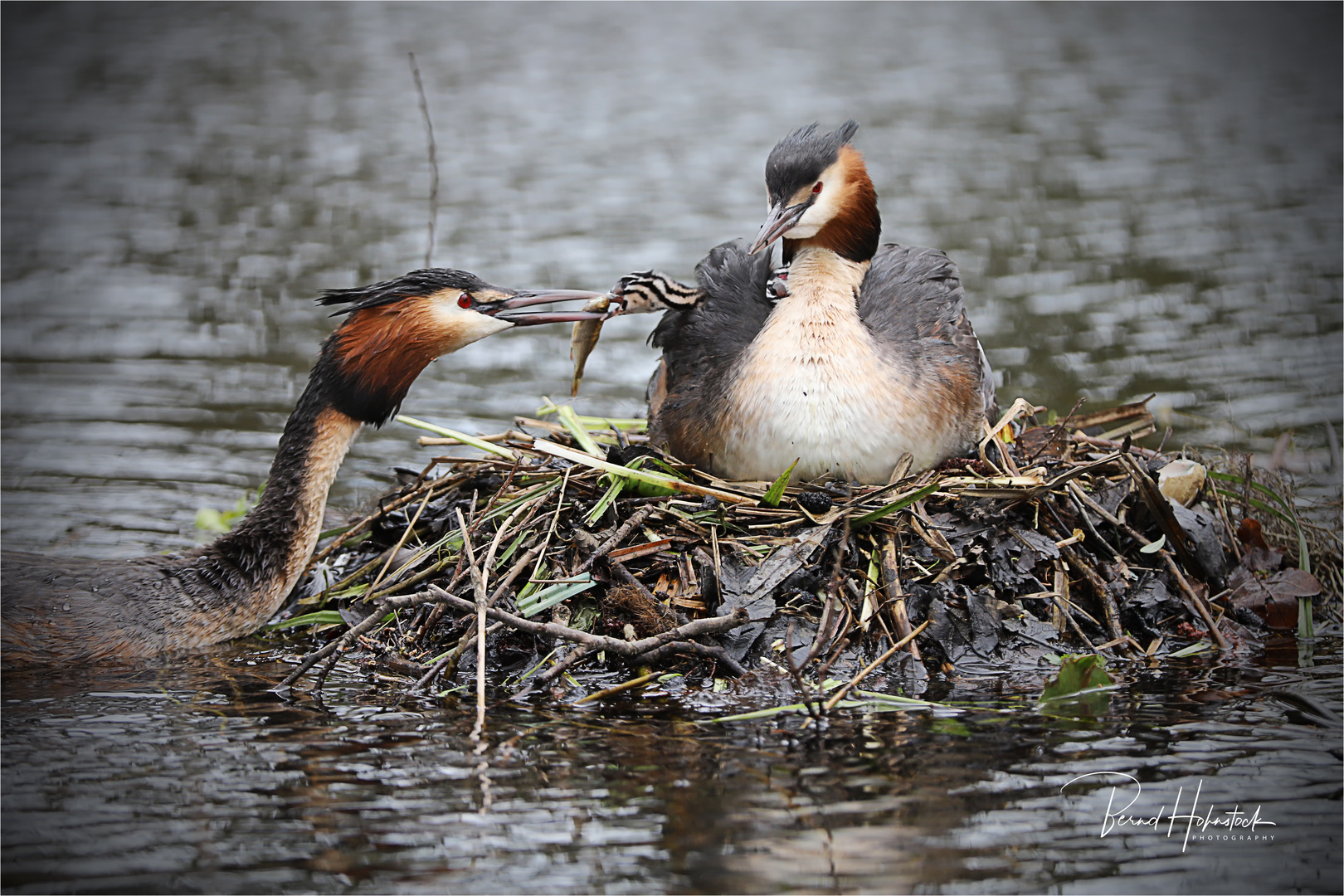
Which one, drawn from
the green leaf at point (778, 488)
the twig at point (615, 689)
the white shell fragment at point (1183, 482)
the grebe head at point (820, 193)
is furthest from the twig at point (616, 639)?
the white shell fragment at point (1183, 482)

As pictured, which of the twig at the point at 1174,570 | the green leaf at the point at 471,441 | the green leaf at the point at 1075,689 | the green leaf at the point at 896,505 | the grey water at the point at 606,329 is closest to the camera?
the grey water at the point at 606,329

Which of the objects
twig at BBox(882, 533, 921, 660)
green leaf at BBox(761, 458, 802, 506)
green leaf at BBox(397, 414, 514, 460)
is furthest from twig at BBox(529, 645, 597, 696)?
green leaf at BBox(397, 414, 514, 460)

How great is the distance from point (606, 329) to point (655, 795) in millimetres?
6559

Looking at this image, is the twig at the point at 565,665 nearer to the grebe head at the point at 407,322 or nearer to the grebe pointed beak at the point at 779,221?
the grebe head at the point at 407,322

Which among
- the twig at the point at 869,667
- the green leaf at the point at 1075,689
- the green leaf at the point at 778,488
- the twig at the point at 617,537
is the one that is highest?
the green leaf at the point at 778,488

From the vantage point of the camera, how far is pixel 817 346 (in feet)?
17.0

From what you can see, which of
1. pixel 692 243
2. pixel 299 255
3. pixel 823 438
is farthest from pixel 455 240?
pixel 823 438

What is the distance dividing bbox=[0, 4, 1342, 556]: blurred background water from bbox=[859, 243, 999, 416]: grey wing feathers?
103 inches

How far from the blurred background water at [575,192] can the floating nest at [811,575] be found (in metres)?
2.17

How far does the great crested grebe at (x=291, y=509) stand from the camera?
5.27 m

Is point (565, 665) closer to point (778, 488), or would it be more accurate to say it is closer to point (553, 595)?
point (553, 595)

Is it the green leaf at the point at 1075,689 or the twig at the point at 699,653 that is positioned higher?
the twig at the point at 699,653

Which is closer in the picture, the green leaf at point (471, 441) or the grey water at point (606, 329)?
the grey water at point (606, 329)

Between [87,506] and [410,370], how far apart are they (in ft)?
8.13
